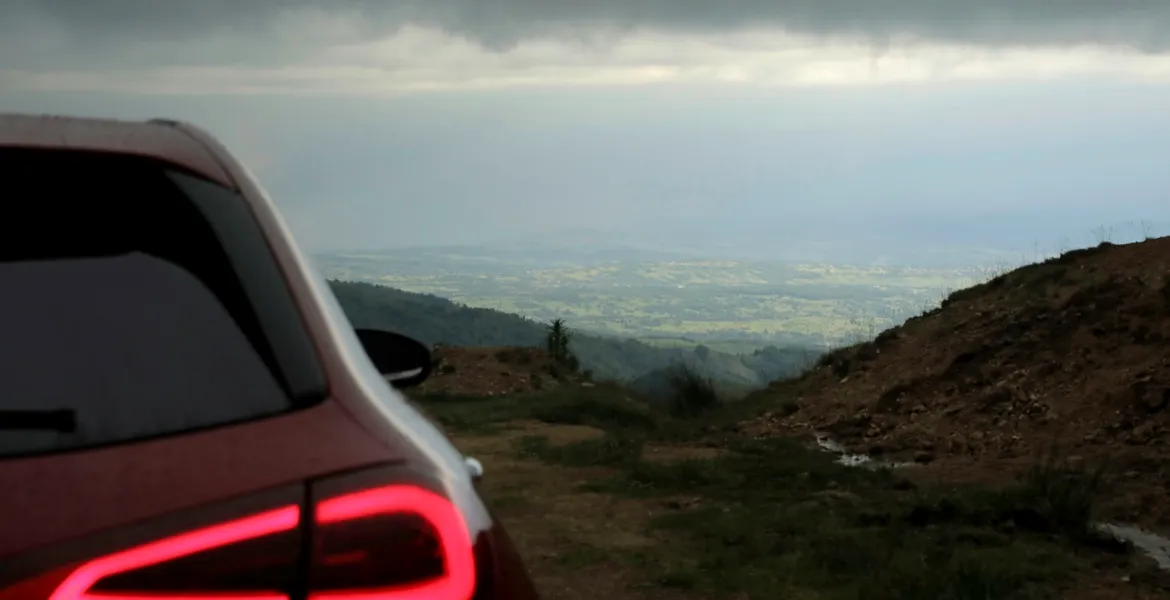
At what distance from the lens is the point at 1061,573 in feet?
A: 21.7

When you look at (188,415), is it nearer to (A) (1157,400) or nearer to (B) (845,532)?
(B) (845,532)

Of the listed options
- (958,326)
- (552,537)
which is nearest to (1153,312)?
(958,326)

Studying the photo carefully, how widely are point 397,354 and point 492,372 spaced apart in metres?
17.7

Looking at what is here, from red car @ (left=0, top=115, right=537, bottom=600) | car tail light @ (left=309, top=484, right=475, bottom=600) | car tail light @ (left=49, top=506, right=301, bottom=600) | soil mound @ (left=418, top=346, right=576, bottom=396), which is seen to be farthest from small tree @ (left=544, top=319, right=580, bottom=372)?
car tail light @ (left=49, top=506, right=301, bottom=600)

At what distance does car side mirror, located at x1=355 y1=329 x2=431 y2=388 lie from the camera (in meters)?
3.25

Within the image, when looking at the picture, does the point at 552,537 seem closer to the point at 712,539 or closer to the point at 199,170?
the point at 712,539

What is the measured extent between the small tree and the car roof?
19.6 meters

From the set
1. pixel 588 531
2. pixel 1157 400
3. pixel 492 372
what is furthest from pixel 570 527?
pixel 492 372

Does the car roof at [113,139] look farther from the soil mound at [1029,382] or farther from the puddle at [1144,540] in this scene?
the soil mound at [1029,382]

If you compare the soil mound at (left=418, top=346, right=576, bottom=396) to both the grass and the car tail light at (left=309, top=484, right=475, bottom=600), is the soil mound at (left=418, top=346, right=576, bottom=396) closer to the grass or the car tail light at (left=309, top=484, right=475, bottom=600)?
the grass

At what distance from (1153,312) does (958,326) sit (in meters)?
3.17

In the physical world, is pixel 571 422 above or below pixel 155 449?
below

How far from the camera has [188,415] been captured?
5.49ft

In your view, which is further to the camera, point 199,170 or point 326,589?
point 199,170
